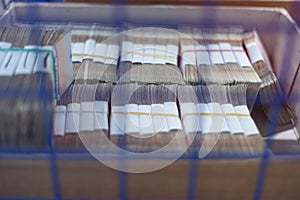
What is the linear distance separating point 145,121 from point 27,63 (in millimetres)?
270

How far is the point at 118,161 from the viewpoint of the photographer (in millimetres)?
680

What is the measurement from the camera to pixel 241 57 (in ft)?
4.09

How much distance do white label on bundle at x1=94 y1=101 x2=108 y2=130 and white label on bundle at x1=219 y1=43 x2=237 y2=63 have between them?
0.46 metres

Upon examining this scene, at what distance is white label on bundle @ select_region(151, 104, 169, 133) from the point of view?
34.2 inches

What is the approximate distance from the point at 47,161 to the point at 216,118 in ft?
1.28

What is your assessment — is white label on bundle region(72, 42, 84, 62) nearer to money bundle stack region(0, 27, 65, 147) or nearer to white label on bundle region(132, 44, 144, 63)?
white label on bundle region(132, 44, 144, 63)

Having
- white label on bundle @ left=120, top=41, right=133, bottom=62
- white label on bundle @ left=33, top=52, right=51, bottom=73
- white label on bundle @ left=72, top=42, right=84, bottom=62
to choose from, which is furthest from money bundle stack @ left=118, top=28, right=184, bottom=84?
white label on bundle @ left=33, top=52, right=51, bottom=73

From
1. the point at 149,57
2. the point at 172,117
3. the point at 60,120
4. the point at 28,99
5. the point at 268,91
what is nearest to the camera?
the point at 28,99

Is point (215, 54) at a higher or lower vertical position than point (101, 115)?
higher

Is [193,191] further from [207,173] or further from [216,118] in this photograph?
[216,118]

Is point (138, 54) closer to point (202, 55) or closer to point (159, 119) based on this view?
point (202, 55)

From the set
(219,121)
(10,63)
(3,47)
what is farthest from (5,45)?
(219,121)

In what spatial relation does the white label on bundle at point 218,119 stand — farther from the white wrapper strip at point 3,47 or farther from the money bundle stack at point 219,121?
the white wrapper strip at point 3,47

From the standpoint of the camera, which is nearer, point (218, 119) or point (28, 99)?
point (28, 99)
